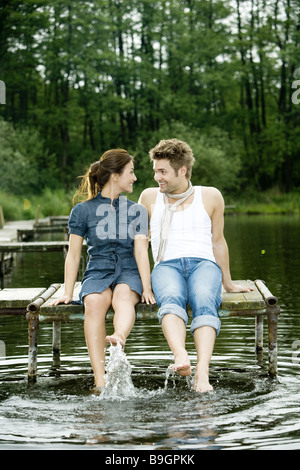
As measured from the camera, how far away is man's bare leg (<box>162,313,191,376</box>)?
4.95 metres

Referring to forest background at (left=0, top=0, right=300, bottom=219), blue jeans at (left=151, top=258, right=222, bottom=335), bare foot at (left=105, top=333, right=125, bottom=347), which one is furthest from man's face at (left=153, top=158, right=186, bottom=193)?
forest background at (left=0, top=0, right=300, bottom=219)

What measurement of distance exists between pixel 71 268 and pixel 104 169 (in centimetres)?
74

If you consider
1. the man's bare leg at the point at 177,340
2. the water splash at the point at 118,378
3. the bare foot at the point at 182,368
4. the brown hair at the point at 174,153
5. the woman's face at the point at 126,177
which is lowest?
the water splash at the point at 118,378

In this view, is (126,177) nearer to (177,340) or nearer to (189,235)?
(189,235)

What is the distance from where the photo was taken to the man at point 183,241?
5348 mm

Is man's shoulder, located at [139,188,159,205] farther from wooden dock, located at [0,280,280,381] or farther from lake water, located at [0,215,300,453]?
lake water, located at [0,215,300,453]

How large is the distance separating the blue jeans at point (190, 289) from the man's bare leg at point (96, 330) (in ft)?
1.22

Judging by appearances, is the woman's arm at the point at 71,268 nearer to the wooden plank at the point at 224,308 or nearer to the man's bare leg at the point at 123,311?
the wooden plank at the point at 224,308

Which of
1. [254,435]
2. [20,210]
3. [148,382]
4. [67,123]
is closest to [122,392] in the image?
[148,382]

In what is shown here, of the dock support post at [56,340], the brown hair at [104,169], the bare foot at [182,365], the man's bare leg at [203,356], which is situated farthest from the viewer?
the dock support post at [56,340]

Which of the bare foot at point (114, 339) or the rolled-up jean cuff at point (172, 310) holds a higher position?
the rolled-up jean cuff at point (172, 310)

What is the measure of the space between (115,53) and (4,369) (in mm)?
44714

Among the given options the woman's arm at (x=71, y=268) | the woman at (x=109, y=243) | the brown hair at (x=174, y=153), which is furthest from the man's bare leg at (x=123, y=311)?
the brown hair at (x=174, y=153)

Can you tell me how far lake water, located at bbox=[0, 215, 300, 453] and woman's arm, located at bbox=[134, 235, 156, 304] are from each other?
62cm
